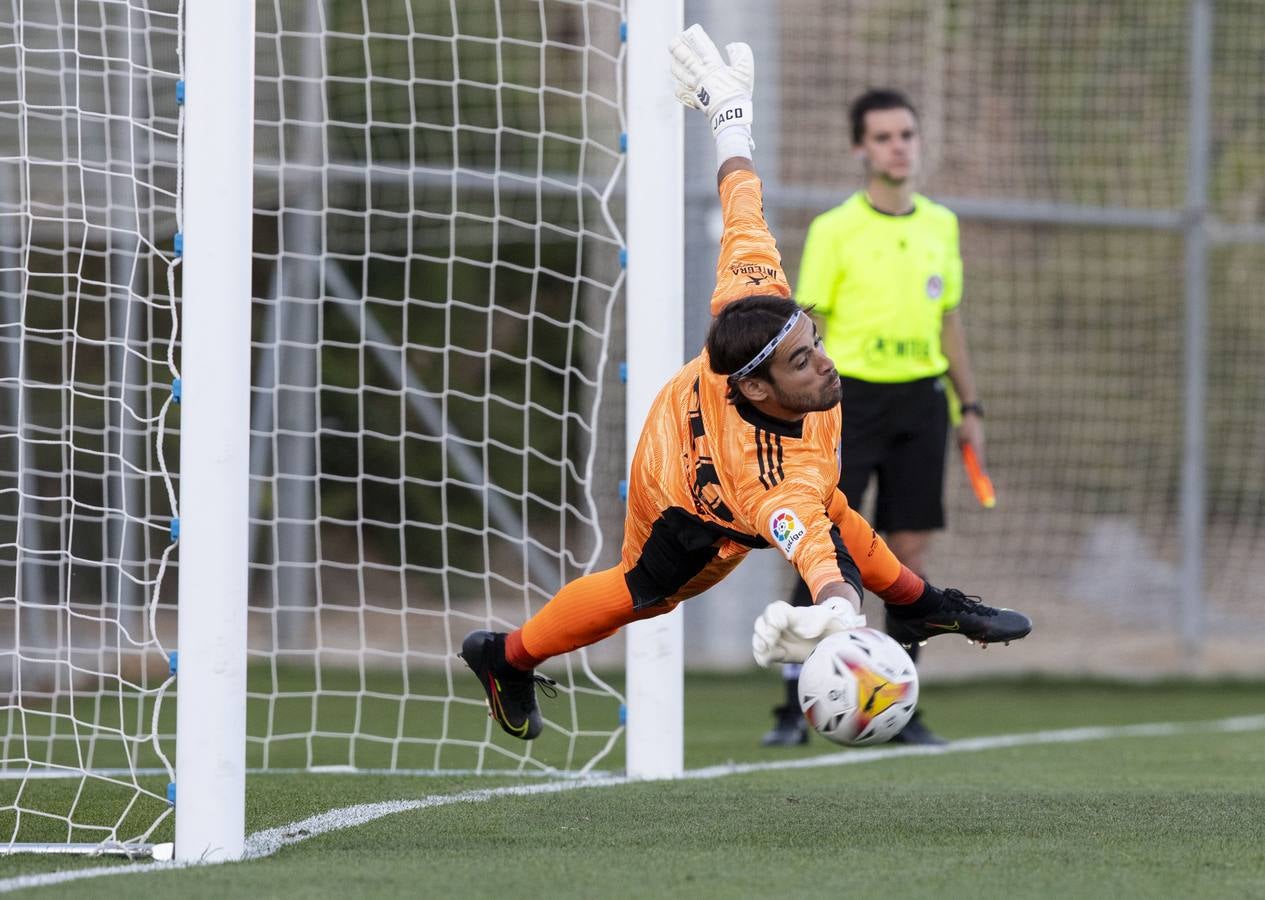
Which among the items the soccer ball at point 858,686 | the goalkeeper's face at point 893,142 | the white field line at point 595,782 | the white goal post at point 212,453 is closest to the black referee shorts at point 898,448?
the goalkeeper's face at point 893,142

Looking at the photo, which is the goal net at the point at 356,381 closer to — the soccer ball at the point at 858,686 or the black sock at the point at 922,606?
the black sock at the point at 922,606

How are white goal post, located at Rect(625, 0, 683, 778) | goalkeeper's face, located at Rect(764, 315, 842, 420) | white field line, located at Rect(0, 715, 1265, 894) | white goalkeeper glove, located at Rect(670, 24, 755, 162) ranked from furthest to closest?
1. white goal post, located at Rect(625, 0, 683, 778)
2. white goalkeeper glove, located at Rect(670, 24, 755, 162)
3. goalkeeper's face, located at Rect(764, 315, 842, 420)
4. white field line, located at Rect(0, 715, 1265, 894)

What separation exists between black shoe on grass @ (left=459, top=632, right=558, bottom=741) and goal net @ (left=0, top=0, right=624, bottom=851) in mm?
1126

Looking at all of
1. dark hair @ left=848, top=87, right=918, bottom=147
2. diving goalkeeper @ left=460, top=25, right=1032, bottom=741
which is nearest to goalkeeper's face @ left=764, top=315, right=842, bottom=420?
diving goalkeeper @ left=460, top=25, right=1032, bottom=741

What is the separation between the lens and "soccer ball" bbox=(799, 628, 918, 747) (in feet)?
11.9

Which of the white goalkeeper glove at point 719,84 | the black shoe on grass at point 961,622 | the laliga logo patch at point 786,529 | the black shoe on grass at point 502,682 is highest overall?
the white goalkeeper glove at point 719,84

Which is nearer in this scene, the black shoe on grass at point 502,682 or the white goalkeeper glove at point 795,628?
the white goalkeeper glove at point 795,628

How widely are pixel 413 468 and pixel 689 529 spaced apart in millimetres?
5933

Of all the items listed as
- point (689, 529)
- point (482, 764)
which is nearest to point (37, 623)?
point (482, 764)

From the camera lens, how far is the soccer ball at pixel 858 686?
3.64 meters

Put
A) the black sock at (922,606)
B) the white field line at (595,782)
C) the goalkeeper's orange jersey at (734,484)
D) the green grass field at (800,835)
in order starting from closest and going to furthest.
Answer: the green grass field at (800,835) → the white field line at (595,782) → the goalkeeper's orange jersey at (734,484) → the black sock at (922,606)

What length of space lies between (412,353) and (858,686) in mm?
6704

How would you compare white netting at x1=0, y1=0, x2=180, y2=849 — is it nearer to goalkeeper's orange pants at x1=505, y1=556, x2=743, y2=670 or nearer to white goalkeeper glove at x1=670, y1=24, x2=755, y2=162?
goalkeeper's orange pants at x1=505, y1=556, x2=743, y2=670

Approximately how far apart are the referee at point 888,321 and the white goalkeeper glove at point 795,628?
2822 millimetres
